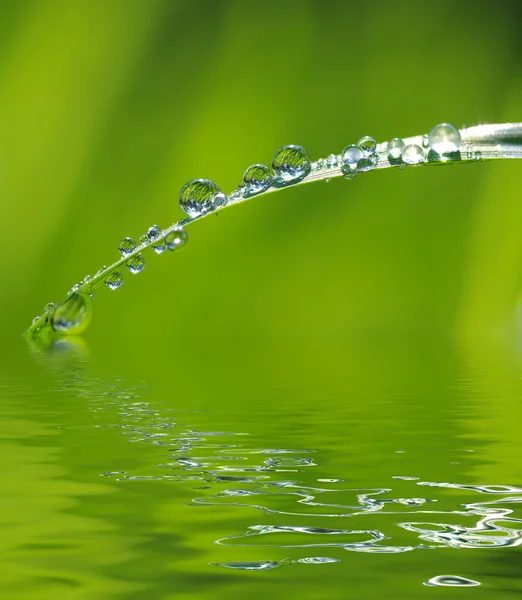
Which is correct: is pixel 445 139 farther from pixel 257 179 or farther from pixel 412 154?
pixel 257 179

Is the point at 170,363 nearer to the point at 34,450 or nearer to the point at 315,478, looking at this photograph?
the point at 34,450

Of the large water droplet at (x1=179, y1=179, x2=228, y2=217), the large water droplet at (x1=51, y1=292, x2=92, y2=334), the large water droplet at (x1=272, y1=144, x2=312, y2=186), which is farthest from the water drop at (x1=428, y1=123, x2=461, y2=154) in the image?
the large water droplet at (x1=51, y1=292, x2=92, y2=334)

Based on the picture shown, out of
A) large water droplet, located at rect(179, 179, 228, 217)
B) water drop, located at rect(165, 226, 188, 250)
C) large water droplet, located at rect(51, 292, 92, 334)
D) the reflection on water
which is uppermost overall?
large water droplet, located at rect(179, 179, 228, 217)

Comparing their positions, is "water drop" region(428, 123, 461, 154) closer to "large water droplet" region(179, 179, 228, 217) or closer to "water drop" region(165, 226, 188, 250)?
"large water droplet" region(179, 179, 228, 217)

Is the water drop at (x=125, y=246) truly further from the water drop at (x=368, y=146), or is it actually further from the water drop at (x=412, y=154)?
the water drop at (x=412, y=154)

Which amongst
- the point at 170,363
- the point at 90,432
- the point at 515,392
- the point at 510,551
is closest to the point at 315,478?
the point at 510,551

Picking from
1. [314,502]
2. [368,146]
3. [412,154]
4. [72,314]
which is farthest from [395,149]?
[72,314]

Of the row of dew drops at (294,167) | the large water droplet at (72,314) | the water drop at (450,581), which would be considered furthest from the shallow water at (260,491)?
the row of dew drops at (294,167)
